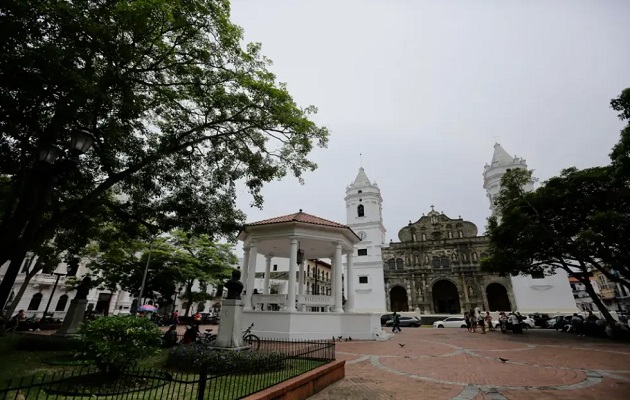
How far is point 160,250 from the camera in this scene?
82.3ft

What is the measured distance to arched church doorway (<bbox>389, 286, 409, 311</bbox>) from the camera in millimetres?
44125

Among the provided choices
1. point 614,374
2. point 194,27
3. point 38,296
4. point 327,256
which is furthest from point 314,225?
point 38,296

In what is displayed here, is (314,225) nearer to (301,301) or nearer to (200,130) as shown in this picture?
(301,301)

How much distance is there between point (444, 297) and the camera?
43094 mm

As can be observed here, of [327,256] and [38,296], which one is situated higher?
[327,256]

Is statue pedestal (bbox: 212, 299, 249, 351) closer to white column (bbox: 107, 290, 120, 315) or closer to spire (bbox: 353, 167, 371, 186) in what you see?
white column (bbox: 107, 290, 120, 315)

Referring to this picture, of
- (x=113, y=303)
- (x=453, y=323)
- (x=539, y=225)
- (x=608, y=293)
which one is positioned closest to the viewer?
(x=539, y=225)

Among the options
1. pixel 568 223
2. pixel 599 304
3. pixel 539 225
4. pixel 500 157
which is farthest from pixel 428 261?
pixel 539 225

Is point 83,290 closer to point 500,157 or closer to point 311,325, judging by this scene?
point 311,325

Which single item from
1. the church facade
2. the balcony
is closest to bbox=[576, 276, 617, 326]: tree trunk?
the church facade

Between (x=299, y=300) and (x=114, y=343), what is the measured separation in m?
10.8

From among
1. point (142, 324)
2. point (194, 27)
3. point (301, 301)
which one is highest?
point (194, 27)

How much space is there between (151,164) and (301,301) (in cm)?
970

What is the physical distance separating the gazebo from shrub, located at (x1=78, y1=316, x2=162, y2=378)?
8997 mm
